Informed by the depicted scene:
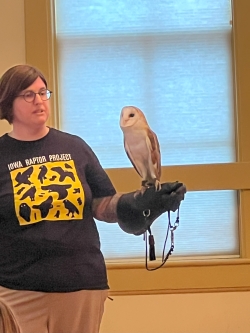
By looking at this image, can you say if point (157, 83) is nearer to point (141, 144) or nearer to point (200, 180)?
point (200, 180)

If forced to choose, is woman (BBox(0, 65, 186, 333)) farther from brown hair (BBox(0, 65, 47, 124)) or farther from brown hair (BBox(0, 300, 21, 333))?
brown hair (BBox(0, 300, 21, 333))

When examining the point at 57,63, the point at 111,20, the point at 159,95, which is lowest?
the point at 159,95

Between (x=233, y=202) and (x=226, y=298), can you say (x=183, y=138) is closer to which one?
(x=233, y=202)

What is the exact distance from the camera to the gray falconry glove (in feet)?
3.92

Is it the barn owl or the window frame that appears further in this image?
the window frame

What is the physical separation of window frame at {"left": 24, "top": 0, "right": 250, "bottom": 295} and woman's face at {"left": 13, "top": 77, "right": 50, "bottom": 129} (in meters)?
0.72

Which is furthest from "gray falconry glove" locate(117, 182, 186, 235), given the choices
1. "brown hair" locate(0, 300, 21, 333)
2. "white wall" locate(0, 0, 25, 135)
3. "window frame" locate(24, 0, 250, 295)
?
"white wall" locate(0, 0, 25, 135)

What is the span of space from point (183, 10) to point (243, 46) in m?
0.28

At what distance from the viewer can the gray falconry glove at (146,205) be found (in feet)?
3.92

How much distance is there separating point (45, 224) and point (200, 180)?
34.7 inches

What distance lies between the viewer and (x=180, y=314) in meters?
1.96

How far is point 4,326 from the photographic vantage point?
38.8 inches

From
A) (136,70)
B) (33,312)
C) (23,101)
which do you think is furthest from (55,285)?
(136,70)

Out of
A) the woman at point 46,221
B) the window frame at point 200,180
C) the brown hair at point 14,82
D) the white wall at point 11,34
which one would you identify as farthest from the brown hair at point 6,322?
the white wall at point 11,34
